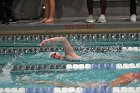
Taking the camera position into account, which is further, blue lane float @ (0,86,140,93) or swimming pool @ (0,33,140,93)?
swimming pool @ (0,33,140,93)

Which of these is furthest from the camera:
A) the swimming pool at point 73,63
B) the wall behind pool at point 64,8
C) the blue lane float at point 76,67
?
the wall behind pool at point 64,8

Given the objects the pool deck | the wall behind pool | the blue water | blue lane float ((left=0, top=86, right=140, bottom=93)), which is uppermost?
the wall behind pool

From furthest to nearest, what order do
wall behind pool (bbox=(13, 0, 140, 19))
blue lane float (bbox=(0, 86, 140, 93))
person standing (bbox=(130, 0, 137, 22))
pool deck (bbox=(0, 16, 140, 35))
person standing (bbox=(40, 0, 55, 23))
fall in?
wall behind pool (bbox=(13, 0, 140, 19)) → person standing (bbox=(40, 0, 55, 23)) → person standing (bbox=(130, 0, 137, 22)) → pool deck (bbox=(0, 16, 140, 35)) → blue lane float (bbox=(0, 86, 140, 93))

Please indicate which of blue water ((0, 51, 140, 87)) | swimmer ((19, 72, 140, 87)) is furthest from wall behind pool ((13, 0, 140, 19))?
swimmer ((19, 72, 140, 87))

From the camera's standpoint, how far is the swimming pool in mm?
4004

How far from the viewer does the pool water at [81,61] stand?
4.09 meters

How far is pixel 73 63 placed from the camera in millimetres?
4676

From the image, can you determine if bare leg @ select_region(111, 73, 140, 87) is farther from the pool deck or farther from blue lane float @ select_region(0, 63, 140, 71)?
the pool deck

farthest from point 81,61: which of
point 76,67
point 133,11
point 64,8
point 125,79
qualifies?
point 64,8

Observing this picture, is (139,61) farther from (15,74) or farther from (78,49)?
(15,74)

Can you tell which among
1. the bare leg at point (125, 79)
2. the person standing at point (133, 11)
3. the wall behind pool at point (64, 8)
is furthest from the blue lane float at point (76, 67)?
the wall behind pool at point (64, 8)

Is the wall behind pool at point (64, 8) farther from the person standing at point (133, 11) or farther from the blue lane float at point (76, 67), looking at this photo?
the blue lane float at point (76, 67)

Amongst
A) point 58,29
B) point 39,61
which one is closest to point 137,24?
point 58,29

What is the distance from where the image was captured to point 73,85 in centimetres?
377
